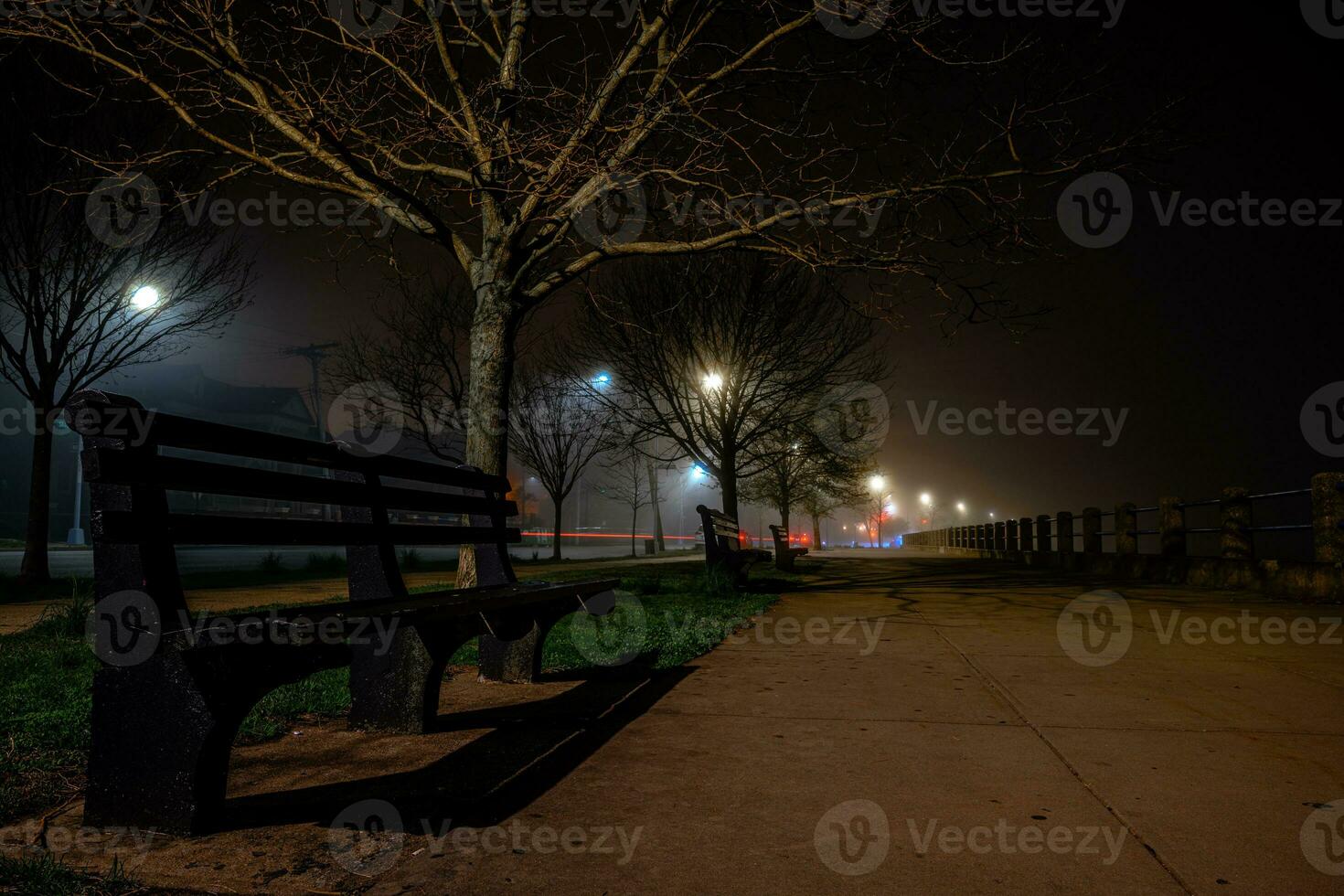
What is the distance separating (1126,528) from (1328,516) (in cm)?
646

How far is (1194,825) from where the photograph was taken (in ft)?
7.87

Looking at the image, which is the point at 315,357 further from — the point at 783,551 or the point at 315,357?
the point at 783,551

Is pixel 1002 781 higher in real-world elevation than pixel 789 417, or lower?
lower

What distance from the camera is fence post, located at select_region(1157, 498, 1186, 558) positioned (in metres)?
13.3

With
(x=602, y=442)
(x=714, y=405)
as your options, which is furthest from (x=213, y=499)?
(x=714, y=405)

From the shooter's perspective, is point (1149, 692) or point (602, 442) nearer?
point (1149, 692)

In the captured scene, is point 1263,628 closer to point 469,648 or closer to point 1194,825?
point 1194,825

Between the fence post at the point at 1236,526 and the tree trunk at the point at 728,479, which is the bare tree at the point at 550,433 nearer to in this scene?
the tree trunk at the point at 728,479

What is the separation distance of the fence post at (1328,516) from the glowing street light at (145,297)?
52.5 ft

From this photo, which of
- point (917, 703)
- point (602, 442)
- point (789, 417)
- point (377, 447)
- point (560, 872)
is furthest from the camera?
point (377, 447)

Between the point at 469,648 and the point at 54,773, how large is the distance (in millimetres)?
2867

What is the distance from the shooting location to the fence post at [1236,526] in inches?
440
